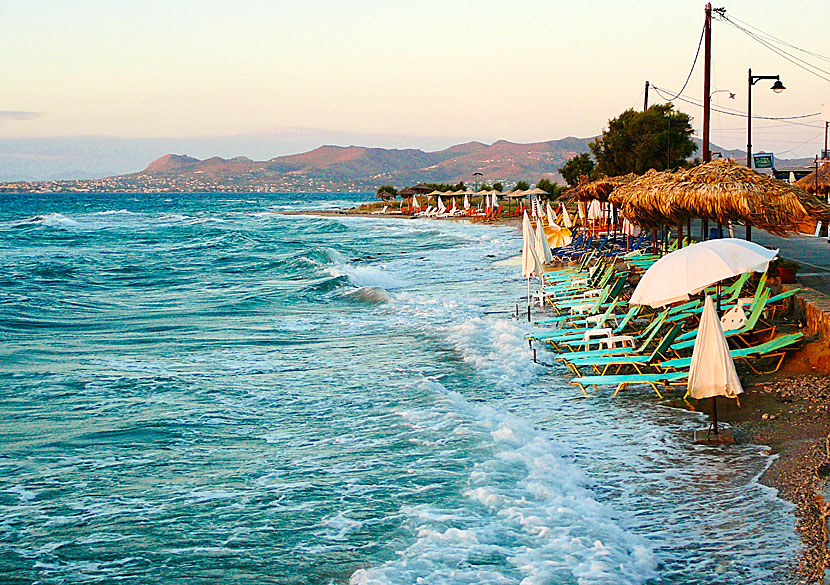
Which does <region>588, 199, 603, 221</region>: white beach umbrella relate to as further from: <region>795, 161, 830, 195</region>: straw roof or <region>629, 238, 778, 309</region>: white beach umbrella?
<region>629, 238, 778, 309</region>: white beach umbrella

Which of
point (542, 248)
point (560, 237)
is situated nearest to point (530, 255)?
point (542, 248)

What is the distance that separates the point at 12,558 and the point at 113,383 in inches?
208

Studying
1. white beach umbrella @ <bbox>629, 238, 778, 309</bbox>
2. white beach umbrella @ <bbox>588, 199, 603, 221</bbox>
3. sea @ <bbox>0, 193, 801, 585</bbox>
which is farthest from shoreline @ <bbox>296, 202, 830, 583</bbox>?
white beach umbrella @ <bbox>588, 199, 603, 221</bbox>

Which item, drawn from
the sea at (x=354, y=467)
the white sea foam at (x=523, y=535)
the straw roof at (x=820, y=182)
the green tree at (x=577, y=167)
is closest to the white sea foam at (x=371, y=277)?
the sea at (x=354, y=467)

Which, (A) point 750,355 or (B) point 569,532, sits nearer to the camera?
(B) point 569,532

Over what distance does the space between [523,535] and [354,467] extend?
6.77ft

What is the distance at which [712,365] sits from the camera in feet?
23.1

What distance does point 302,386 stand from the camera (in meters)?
10.3

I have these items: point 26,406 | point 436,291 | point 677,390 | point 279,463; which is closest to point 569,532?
point 279,463

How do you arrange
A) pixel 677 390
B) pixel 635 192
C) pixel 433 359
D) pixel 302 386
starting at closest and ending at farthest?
pixel 677 390
pixel 302 386
pixel 433 359
pixel 635 192

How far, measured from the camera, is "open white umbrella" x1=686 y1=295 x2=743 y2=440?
697cm

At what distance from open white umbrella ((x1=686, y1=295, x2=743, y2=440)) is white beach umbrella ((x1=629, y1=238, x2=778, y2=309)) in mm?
389

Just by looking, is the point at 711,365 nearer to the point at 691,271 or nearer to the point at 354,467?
the point at 691,271

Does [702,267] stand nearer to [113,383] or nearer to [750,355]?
[750,355]
